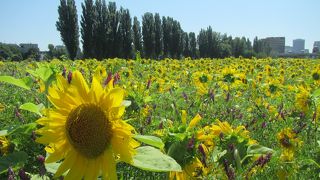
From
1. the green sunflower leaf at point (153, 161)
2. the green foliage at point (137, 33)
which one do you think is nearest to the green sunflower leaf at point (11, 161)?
the green sunflower leaf at point (153, 161)

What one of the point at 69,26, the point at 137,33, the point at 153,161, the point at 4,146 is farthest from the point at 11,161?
the point at 137,33

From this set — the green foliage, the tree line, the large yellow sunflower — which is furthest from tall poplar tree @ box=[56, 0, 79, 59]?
the large yellow sunflower

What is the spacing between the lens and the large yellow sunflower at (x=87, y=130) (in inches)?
38.9

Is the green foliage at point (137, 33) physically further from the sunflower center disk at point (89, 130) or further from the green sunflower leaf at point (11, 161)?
the sunflower center disk at point (89, 130)

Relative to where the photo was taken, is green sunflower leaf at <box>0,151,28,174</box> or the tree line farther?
the tree line

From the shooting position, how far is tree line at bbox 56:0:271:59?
113ft

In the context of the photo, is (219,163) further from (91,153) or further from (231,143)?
(91,153)

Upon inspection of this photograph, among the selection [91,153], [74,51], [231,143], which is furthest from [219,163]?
[74,51]

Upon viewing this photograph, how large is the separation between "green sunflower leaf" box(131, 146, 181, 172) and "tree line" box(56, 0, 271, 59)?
3275 cm

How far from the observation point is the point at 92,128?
0.98 m

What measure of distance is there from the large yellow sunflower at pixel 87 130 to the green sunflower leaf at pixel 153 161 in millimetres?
39

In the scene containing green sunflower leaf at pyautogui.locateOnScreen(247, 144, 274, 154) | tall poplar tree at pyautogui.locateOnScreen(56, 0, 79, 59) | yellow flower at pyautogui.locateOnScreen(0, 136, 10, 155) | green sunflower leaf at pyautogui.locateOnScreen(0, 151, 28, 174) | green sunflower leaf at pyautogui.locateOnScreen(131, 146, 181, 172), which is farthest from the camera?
tall poplar tree at pyautogui.locateOnScreen(56, 0, 79, 59)

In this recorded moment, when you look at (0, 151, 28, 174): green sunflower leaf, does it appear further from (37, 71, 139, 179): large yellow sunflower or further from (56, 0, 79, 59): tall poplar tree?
(56, 0, 79, 59): tall poplar tree

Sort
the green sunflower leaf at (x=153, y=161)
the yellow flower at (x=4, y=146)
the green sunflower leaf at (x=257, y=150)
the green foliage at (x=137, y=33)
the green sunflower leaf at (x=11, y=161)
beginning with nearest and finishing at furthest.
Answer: the green sunflower leaf at (x=153, y=161) → the green sunflower leaf at (x=11, y=161) → the green sunflower leaf at (x=257, y=150) → the yellow flower at (x=4, y=146) → the green foliage at (x=137, y=33)
